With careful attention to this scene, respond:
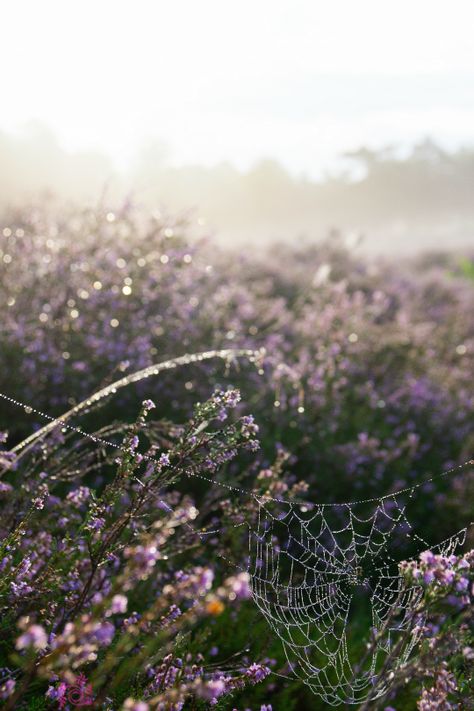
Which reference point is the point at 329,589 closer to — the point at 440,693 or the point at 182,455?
the point at 440,693

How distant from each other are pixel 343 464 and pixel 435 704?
3187mm

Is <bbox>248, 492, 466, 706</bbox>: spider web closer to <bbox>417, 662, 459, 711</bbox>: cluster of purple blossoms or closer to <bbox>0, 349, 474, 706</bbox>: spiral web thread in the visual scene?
<bbox>0, 349, 474, 706</bbox>: spiral web thread

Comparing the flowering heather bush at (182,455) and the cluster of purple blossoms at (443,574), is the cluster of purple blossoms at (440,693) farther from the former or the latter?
the cluster of purple blossoms at (443,574)

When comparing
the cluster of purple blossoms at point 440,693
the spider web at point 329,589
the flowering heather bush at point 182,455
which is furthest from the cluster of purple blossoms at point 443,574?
the spider web at point 329,589

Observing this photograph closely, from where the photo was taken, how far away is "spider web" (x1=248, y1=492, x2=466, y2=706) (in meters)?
3.08

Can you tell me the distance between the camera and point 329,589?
3.43 meters

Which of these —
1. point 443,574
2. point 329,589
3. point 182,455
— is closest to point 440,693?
point 443,574

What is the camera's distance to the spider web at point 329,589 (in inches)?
121

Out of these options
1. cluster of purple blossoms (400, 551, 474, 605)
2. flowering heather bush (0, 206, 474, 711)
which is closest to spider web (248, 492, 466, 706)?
flowering heather bush (0, 206, 474, 711)

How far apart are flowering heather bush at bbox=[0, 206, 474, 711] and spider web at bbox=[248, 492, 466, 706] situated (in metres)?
0.13

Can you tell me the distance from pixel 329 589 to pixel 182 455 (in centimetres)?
153

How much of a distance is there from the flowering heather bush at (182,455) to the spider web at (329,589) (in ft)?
0.42

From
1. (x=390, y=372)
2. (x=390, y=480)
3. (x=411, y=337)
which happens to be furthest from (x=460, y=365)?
(x=390, y=480)

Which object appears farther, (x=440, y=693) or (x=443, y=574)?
(x=440, y=693)
